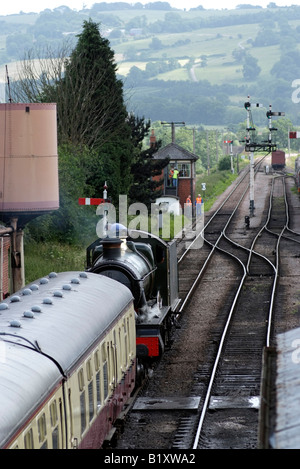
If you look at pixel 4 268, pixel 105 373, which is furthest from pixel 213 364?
pixel 105 373

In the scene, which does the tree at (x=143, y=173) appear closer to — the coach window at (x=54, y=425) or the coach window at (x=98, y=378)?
the coach window at (x=98, y=378)

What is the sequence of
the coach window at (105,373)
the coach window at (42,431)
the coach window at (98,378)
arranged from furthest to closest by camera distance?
the coach window at (105,373) < the coach window at (98,378) < the coach window at (42,431)

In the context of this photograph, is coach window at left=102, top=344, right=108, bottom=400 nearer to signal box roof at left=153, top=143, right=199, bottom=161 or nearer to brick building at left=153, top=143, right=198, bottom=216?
brick building at left=153, top=143, right=198, bottom=216

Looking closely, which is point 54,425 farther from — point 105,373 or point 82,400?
point 105,373

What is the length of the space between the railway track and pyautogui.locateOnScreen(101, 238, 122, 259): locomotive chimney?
2685 mm

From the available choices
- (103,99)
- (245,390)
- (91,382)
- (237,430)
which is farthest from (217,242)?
(91,382)

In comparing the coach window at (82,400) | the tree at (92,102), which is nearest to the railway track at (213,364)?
the coach window at (82,400)

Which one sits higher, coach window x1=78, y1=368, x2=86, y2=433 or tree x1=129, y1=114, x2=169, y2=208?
tree x1=129, y1=114, x2=169, y2=208

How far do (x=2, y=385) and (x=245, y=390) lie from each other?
29.1 ft

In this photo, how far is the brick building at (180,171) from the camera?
58188mm

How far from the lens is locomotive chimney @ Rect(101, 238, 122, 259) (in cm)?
1568

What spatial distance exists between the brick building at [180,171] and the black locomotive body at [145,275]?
39.4m

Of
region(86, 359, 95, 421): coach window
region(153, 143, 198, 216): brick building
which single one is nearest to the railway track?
region(86, 359, 95, 421): coach window

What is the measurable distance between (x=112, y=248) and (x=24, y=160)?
16.5ft
